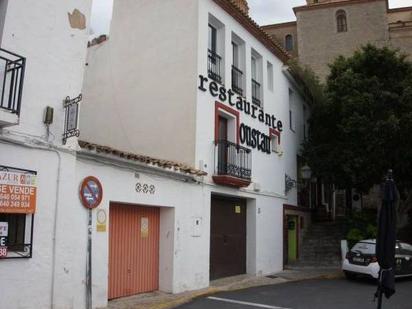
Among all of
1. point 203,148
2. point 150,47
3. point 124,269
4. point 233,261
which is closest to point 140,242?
point 124,269

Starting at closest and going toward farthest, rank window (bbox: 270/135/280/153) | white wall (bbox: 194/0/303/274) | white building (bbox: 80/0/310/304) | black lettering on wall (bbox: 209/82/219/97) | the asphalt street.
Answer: the asphalt street
white building (bbox: 80/0/310/304)
white wall (bbox: 194/0/303/274)
black lettering on wall (bbox: 209/82/219/97)
window (bbox: 270/135/280/153)

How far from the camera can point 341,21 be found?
34.4 meters

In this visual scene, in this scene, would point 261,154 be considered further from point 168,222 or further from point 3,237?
point 3,237

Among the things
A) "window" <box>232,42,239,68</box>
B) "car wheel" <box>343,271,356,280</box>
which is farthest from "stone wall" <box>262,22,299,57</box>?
"car wheel" <box>343,271,356,280</box>

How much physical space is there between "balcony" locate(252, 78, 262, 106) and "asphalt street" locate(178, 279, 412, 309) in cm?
631

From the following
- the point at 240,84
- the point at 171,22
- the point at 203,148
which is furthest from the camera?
the point at 240,84

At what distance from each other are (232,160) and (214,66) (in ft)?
9.66

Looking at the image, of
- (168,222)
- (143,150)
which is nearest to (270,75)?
(143,150)

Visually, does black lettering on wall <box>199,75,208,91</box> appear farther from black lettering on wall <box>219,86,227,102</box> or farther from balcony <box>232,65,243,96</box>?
balcony <box>232,65,243,96</box>

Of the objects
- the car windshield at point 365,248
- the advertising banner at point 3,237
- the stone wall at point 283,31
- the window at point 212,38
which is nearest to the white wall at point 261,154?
the window at point 212,38

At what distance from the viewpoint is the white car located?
607 inches

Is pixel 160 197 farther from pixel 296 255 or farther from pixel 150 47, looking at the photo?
pixel 296 255

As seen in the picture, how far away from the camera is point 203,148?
46.4 feet

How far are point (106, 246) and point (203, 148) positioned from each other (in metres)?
4.90
